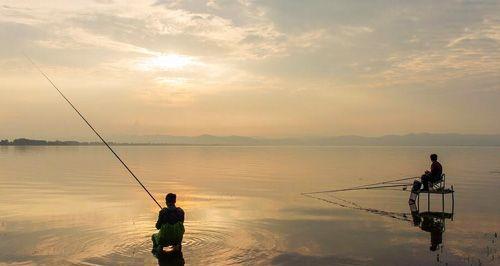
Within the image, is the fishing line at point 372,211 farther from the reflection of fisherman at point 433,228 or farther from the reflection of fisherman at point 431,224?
the reflection of fisherman at point 433,228

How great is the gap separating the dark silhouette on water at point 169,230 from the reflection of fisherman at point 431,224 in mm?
10127

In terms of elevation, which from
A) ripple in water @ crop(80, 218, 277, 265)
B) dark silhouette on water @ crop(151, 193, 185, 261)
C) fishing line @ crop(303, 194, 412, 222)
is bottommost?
fishing line @ crop(303, 194, 412, 222)

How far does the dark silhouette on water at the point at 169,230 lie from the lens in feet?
52.1

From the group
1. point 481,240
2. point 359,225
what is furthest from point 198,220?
point 481,240

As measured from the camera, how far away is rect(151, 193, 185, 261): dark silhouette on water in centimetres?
1588

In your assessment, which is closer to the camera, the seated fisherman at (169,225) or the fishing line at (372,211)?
the seated fisherman at (169,225)

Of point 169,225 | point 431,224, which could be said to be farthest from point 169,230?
point 431,224

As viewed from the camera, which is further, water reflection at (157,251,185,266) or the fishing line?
the fishing line

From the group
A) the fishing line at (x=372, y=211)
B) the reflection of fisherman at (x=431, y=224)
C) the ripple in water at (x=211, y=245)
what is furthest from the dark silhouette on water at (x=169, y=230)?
the fishing line at (x=372, y=211)

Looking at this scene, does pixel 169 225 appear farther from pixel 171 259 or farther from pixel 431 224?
pixel 431 224

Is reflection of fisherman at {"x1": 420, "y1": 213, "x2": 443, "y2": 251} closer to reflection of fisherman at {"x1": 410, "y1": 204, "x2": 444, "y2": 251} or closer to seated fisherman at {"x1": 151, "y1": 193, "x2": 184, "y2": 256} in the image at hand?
reflection of fisherman at {"x1": 410, "y1": 204, "x2": 444, "y2": 251}

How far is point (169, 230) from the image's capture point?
52.6ft

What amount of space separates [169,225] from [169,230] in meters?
0.22

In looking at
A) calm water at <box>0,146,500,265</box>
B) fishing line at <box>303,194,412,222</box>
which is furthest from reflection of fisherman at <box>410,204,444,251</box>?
fishing line at <box>303,194,412,222</box>
